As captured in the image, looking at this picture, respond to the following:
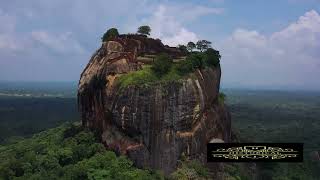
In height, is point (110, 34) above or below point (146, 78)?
above

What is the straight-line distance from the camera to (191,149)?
44.2 metres

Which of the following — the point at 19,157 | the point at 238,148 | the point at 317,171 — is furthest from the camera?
the point at 317,171

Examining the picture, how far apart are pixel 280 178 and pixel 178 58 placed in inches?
680

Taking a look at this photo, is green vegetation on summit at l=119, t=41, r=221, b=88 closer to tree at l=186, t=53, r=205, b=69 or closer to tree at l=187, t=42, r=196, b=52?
tree at l=186, t=53, r=205, b=69

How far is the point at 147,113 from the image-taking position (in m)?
42.6

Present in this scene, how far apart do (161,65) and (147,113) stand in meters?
4.49

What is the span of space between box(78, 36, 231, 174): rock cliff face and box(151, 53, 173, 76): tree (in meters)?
1.71

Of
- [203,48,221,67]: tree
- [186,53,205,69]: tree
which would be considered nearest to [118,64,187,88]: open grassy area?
[186,53,205,69]: tree

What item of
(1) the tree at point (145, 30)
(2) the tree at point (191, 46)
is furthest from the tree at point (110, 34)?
(2) the tree at point (191, 46)

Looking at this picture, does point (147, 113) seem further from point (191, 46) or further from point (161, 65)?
point (191, 46)

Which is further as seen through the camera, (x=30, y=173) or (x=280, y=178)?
(x=280, y=178)

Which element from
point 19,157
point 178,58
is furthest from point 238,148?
point 19,157

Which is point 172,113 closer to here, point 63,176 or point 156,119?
point 156,119

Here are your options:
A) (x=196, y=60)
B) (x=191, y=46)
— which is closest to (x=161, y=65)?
(x=196, y=60)
